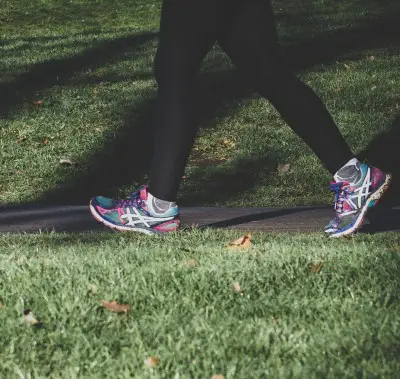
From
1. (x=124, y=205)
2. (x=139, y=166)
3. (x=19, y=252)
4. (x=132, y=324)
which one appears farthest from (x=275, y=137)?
(x=132, y=324)

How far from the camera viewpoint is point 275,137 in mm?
7707

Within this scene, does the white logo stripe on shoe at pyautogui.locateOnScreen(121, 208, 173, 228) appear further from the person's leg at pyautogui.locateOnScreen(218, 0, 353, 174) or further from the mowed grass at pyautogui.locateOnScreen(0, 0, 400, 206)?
the mowed grass at pyautogui.locateOnScreen(0, 0, 400, 206)

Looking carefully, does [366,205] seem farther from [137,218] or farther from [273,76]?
[137,218]

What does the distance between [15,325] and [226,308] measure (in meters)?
0.67

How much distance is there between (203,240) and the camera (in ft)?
14.3

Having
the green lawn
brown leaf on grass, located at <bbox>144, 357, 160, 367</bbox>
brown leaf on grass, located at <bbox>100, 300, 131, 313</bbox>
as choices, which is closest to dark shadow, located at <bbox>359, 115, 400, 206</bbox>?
the green lawn

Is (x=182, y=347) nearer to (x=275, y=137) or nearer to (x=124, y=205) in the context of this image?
(x=124, y=205)

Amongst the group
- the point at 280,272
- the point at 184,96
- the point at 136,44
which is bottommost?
the point at 136,44

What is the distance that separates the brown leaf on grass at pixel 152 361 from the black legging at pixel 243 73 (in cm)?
178

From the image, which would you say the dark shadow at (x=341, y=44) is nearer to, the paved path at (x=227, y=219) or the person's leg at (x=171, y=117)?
the paved path at (x=227, y=219)

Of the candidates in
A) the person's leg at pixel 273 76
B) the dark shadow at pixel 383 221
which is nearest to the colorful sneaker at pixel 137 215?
the person's leg at pixel 273 76

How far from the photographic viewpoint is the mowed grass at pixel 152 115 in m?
6.87

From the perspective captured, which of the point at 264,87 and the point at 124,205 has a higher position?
the point at 264,87

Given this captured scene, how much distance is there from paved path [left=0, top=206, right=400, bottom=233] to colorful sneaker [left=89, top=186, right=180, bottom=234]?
17.8 inches
